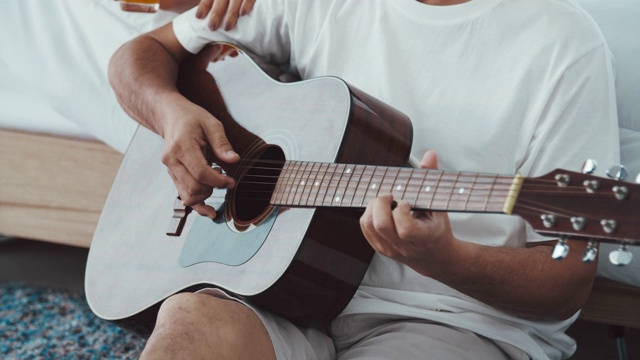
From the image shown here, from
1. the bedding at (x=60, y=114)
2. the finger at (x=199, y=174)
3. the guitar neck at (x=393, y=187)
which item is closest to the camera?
the guitar neck at (x=393, y=187)

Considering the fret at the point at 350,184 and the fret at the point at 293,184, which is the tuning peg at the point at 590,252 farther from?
the fret at the point at 293,184

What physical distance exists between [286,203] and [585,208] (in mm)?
A: 447

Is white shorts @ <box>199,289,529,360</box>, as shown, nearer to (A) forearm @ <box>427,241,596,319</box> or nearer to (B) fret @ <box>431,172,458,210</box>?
(A) forearm @ <box>427,241,596,319</box>

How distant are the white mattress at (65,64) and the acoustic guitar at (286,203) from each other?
1.29 ft

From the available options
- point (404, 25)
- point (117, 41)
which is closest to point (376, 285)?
point (404, 25)

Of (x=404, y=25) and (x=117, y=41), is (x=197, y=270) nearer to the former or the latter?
(x=404, y=25)

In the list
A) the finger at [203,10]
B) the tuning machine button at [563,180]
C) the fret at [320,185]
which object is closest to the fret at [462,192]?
the tuning machine button at [563,180]

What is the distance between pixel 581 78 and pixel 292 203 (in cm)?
43

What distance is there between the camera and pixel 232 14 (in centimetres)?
156

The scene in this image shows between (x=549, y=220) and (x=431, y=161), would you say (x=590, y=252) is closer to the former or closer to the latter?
(x=549, y=220)

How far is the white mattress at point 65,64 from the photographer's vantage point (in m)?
1.89

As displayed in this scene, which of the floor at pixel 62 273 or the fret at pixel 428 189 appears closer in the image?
the fret at pixel 428 189

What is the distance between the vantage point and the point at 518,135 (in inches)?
49.9

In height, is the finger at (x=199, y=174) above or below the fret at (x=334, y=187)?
below
